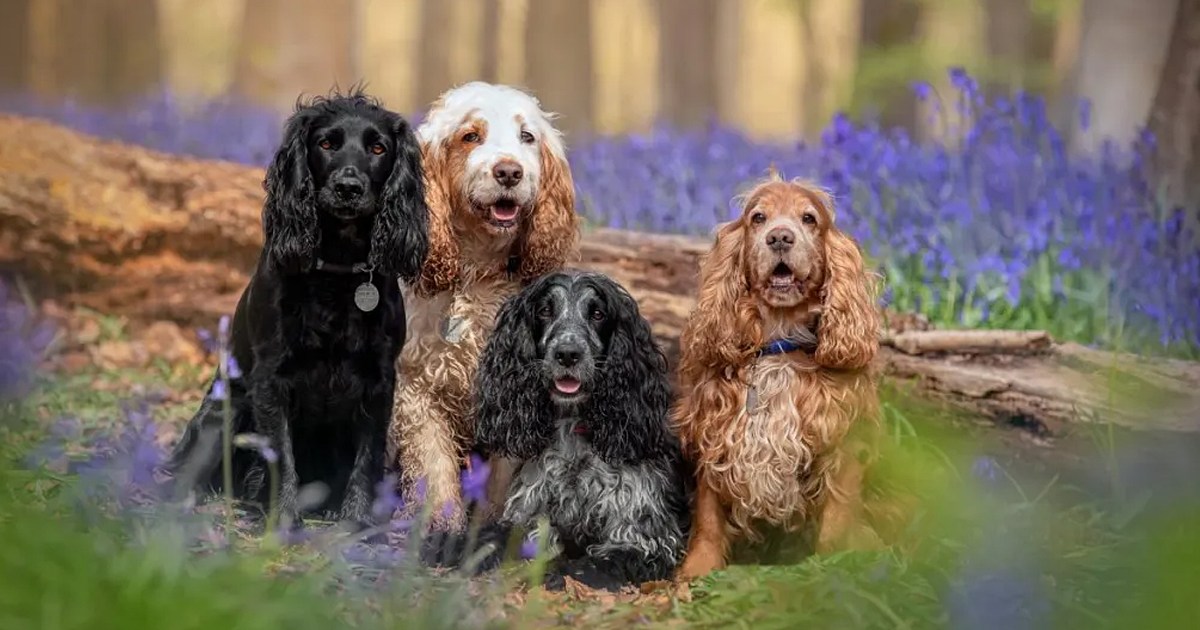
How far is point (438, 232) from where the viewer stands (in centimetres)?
462

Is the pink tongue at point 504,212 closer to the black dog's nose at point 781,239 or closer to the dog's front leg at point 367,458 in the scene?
the dog's front leg at point 367,458

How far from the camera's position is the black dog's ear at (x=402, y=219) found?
14.2 feet

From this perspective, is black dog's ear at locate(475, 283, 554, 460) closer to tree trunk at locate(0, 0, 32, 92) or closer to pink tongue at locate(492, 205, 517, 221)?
pink tongue at locate(492, 205, 517, 221)

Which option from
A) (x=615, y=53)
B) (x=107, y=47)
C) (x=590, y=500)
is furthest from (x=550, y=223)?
(x=615, y=53)

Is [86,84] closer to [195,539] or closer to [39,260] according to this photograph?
[39,260]

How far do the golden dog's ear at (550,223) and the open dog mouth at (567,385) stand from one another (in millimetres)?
606

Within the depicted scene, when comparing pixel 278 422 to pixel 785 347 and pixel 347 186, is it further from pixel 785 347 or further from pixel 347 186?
pixel 785 347

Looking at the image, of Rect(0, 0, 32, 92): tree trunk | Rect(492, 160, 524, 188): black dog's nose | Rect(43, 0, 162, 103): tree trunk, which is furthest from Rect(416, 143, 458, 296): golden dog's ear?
Rect(43, 0, 162, 103): tree trunk

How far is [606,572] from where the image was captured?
13.8 feet

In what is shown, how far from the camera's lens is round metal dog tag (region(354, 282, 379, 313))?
4.31m

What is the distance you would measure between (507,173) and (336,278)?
64cm

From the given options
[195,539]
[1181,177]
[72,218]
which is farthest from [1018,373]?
[72,218]

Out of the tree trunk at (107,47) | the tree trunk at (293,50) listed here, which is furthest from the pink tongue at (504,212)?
the tree trunk at (107,47)

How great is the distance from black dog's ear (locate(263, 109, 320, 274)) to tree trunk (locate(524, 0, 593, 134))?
27.6 feet
